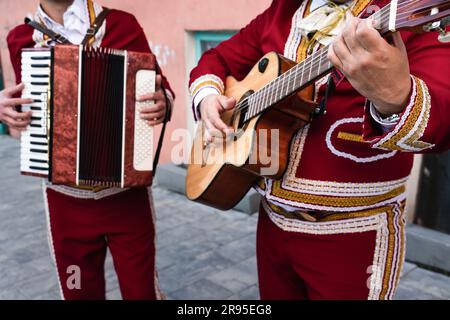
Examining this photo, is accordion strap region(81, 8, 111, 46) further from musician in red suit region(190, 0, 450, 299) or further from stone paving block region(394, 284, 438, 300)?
stone paving block region(394, 284, 438, 300)

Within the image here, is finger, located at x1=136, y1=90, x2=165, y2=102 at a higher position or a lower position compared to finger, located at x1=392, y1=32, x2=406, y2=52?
lower

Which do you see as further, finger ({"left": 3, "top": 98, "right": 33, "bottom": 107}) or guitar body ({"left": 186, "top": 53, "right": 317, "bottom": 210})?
finger ({"left": 3, "top": 98, "right": 33, "bottom": 107})

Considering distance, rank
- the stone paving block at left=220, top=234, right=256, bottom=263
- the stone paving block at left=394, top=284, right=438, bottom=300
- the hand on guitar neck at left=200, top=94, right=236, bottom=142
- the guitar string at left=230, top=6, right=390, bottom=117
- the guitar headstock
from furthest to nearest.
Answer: the stone paving block at left=220, top=234, right=256, bottom=263
the stone paving block at left=394, top=284, right=438, bottom=300
the hand on guitar neck at left=200, top=94, right=236, bottom=142
the guitar string at left=230, top=6, right=390, bottom=117
the guitar headstock

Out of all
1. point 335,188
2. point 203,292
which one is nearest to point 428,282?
point 203,292

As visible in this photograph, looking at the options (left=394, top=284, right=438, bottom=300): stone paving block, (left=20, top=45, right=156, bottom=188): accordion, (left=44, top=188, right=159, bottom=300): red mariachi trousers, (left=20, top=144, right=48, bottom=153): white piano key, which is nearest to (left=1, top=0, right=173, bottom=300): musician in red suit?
(left=44, top=188, right=159, bottom=300): red mariachi trousers

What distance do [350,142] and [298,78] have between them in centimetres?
24

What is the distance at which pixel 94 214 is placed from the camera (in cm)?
202

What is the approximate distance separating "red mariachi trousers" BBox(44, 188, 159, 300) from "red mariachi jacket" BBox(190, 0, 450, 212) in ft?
2.77

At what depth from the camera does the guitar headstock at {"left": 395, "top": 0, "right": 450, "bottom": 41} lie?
773 mm

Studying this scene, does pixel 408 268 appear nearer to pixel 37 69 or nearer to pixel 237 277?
pixel 237 277

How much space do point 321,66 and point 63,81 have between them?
1182 millimetres

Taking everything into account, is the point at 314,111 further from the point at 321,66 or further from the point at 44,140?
the point at 44,140

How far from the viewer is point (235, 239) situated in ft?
11.8
